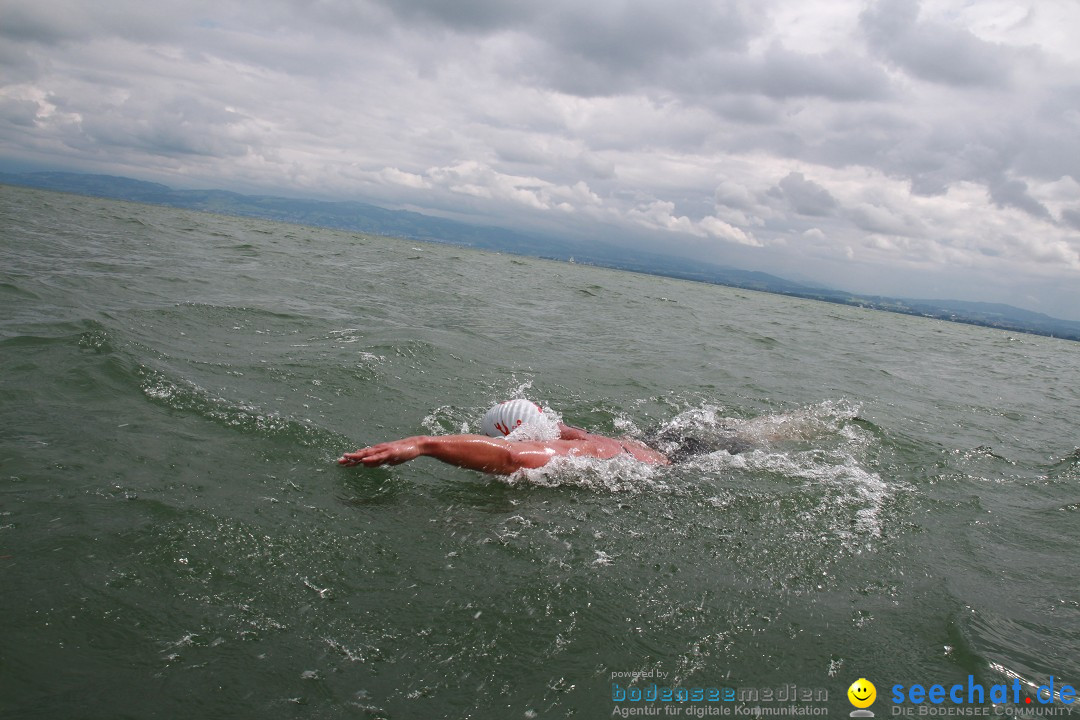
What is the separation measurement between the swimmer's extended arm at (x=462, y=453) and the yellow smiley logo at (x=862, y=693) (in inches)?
132

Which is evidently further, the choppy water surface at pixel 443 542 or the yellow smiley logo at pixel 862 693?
the yellow smiley logo at pixel 862 693

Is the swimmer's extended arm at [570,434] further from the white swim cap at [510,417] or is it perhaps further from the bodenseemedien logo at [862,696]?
the bodenseemedien logo at [862,696]

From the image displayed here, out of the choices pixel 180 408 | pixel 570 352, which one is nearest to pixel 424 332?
pixel 570 352

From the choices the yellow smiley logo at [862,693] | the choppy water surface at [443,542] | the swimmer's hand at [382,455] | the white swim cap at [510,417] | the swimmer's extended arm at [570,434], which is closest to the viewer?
the choppy water surface at [443,542]

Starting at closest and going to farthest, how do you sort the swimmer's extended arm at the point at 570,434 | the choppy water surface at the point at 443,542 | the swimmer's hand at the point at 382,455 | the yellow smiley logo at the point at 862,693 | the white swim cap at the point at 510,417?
the choppy water surface at the point at 443,542, the yellow smiley logo at the point at 862,693, the swimmer's hand at the point at 382,455, the white swim cap at the point at 510,417, the swimmer's extended arm at the point at 570,434

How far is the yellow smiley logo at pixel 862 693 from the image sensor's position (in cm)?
333

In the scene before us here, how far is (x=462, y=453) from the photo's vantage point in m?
5.40

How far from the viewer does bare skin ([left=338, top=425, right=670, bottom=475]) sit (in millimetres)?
5023

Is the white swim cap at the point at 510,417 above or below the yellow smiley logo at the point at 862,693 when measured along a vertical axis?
Result: above

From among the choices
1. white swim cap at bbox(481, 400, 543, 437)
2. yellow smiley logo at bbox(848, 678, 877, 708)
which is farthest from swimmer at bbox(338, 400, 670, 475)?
yellow smiley logo at bbox(848, 678, 877, 708)

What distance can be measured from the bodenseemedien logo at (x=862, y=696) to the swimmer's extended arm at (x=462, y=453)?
11.0 feet

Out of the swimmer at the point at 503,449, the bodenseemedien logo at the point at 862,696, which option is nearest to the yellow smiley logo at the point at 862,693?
the bodenseemedien logo at the point at 862,696

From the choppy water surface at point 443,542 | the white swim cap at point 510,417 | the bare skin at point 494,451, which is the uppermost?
the white swim cap at point 510,417

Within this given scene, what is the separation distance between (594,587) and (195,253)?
23922mm
